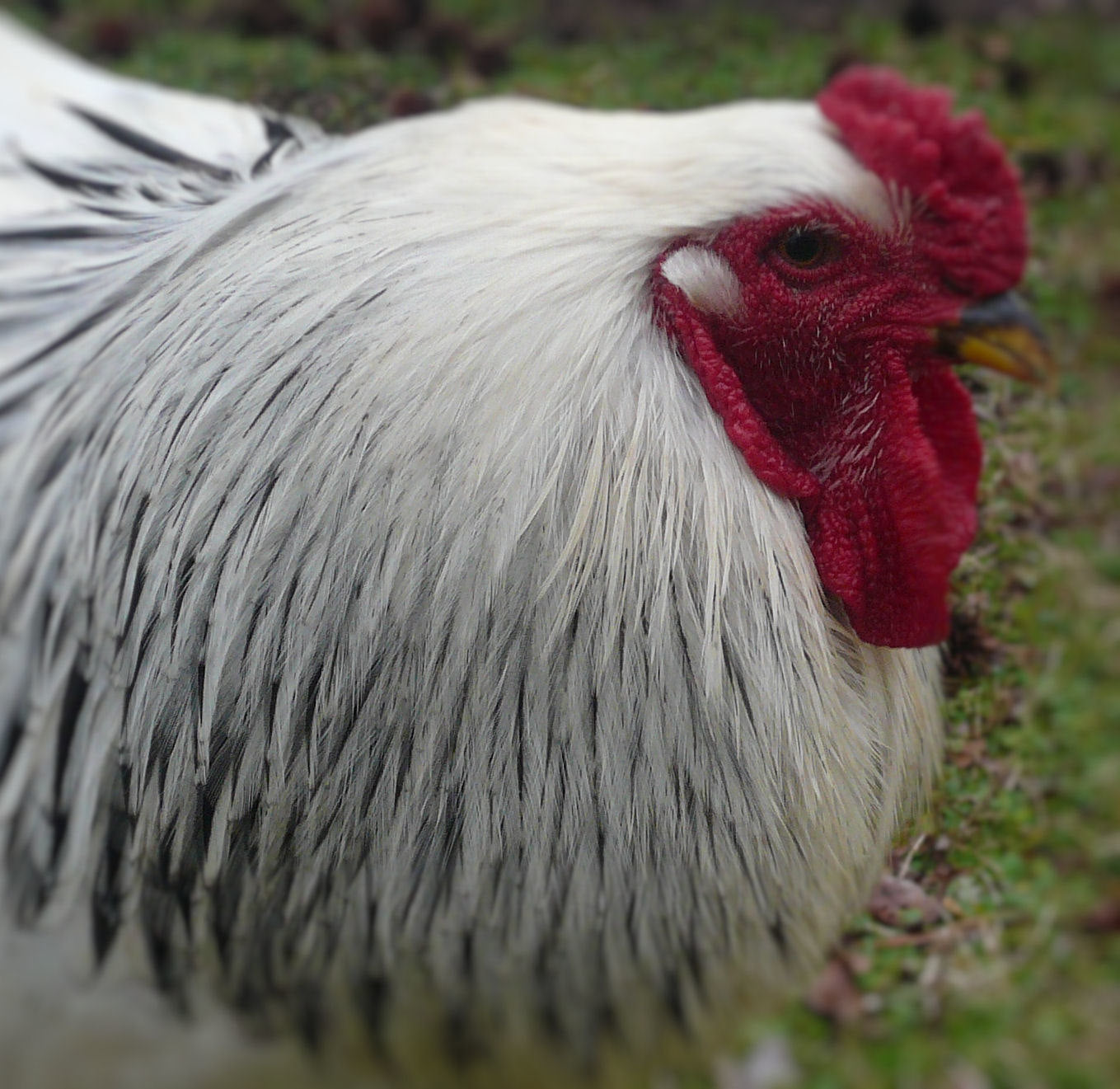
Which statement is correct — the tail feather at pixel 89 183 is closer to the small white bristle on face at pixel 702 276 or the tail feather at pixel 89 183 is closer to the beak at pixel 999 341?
the small white bristle on face at pixel 702 276

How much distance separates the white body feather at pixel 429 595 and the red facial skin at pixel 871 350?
1.3 inches

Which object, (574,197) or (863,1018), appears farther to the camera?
(863,1018)

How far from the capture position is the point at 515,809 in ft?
4.03

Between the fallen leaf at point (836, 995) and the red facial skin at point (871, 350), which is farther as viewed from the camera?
the fallen leaf at point (836, 995)

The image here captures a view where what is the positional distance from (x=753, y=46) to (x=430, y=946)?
1406 millimetres

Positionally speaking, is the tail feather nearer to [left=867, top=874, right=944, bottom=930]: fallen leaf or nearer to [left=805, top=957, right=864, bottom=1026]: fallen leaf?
[left=867, top=874, right=944, bottom=930]: fallen leaf

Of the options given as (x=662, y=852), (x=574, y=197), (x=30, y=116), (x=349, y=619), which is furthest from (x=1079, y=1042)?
(x=30, y=116)

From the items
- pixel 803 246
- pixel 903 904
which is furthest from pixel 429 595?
pixel 903 904

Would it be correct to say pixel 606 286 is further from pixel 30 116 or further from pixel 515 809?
pixel 30 116

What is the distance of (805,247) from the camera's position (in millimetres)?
1222

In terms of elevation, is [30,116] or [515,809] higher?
[30,116]

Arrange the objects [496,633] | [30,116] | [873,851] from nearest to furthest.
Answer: [496,633]
[873,851]
[30,116]

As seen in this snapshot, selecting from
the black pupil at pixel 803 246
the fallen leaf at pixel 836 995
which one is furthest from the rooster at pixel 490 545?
the fallen leaf at pixel 836 995

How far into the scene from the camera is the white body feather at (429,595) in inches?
45.4
